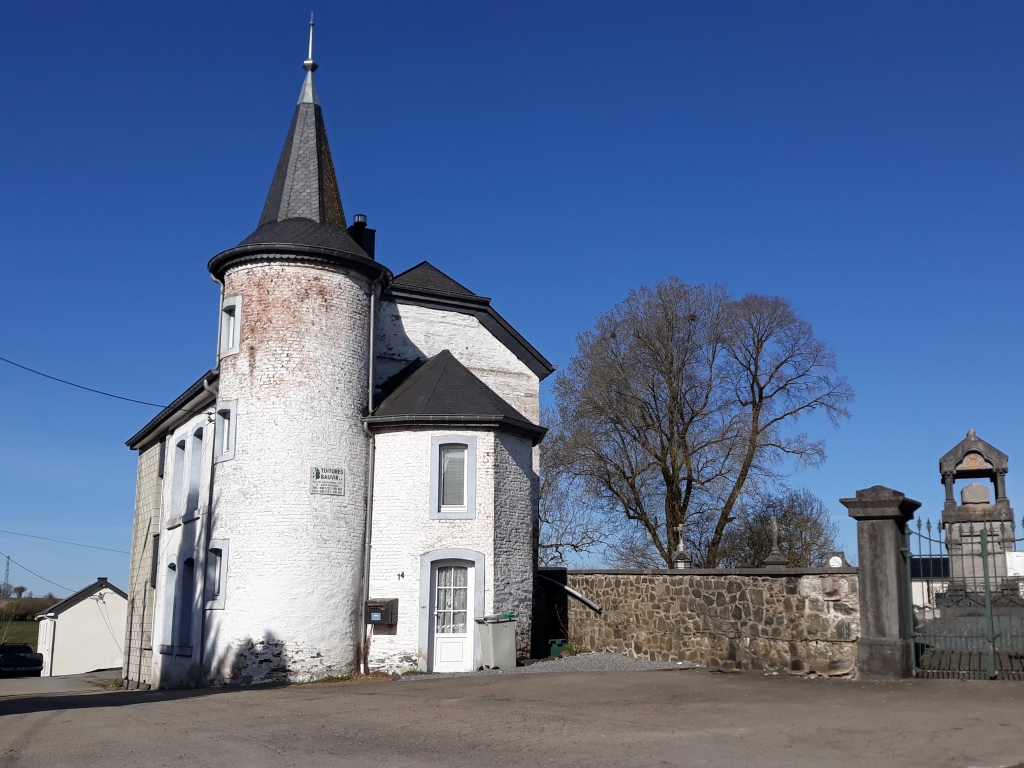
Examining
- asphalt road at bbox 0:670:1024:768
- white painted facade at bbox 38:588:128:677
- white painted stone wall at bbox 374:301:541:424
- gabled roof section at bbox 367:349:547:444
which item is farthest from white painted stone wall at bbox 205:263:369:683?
white painted facade at bbox 38:588:128:677

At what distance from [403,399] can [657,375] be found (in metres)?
13.7

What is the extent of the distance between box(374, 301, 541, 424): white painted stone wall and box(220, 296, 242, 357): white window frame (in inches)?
134

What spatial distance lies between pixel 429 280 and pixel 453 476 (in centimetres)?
721

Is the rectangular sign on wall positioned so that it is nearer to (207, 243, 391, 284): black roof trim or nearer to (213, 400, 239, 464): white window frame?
(213, 400, 239, 464): white window frame

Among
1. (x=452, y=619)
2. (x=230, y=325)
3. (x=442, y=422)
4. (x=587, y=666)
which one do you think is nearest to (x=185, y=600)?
(x=230, y=325)

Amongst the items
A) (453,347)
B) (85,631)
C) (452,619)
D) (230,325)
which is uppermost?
(453,347)

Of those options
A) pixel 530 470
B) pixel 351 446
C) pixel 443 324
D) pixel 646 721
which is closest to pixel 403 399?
pixel 351 446

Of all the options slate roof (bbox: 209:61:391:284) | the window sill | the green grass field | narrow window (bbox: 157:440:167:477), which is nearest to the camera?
the window sill

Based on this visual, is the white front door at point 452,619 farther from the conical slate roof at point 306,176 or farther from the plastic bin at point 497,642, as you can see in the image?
the conical slate roof at point 306,176

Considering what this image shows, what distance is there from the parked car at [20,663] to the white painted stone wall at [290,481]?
30.8m

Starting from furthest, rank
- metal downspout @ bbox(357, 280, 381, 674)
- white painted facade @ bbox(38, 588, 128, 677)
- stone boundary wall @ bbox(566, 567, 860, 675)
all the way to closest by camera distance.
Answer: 1. white painted facade @ bbox(38, 588, 128, 677)
2. metal downspout @ bbox(357, 280, 381, 674)
3. stone boundary wall @ bbox(566, 567, 860, 675)

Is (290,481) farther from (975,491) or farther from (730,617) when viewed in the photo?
(975,491)

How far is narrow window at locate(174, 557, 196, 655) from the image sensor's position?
20.5m

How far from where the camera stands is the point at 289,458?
18.0 m
